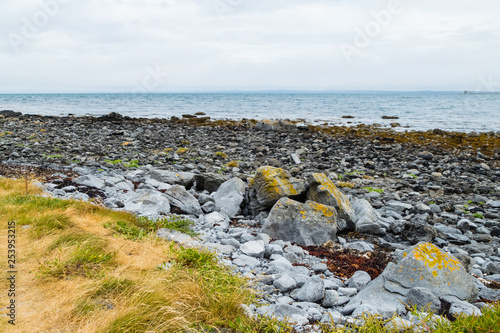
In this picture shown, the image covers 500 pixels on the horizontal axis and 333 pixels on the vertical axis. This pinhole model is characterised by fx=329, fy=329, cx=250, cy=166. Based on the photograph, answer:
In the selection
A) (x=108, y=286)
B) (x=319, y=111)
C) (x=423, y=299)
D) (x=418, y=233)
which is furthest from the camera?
(x=319, y=111)

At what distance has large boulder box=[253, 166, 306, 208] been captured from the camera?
309 inches

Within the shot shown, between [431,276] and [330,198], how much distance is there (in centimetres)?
332

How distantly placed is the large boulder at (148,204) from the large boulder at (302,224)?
2269 mm

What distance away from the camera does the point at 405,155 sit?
18250 mm

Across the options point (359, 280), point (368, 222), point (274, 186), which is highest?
point (274, 186)

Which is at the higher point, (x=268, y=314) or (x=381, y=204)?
(x=268, y=314)

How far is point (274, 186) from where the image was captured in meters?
7.90

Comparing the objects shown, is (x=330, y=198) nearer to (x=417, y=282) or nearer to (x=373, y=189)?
(x=417, y=282)

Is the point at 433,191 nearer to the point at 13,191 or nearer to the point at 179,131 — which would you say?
the point at 13,191

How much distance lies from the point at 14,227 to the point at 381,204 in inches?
351

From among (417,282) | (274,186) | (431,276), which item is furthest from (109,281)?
(274,186)

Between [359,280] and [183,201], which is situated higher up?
[183,201]

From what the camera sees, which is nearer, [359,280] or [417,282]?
[417,282]

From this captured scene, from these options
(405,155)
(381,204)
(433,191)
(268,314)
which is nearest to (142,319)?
(268,314)
